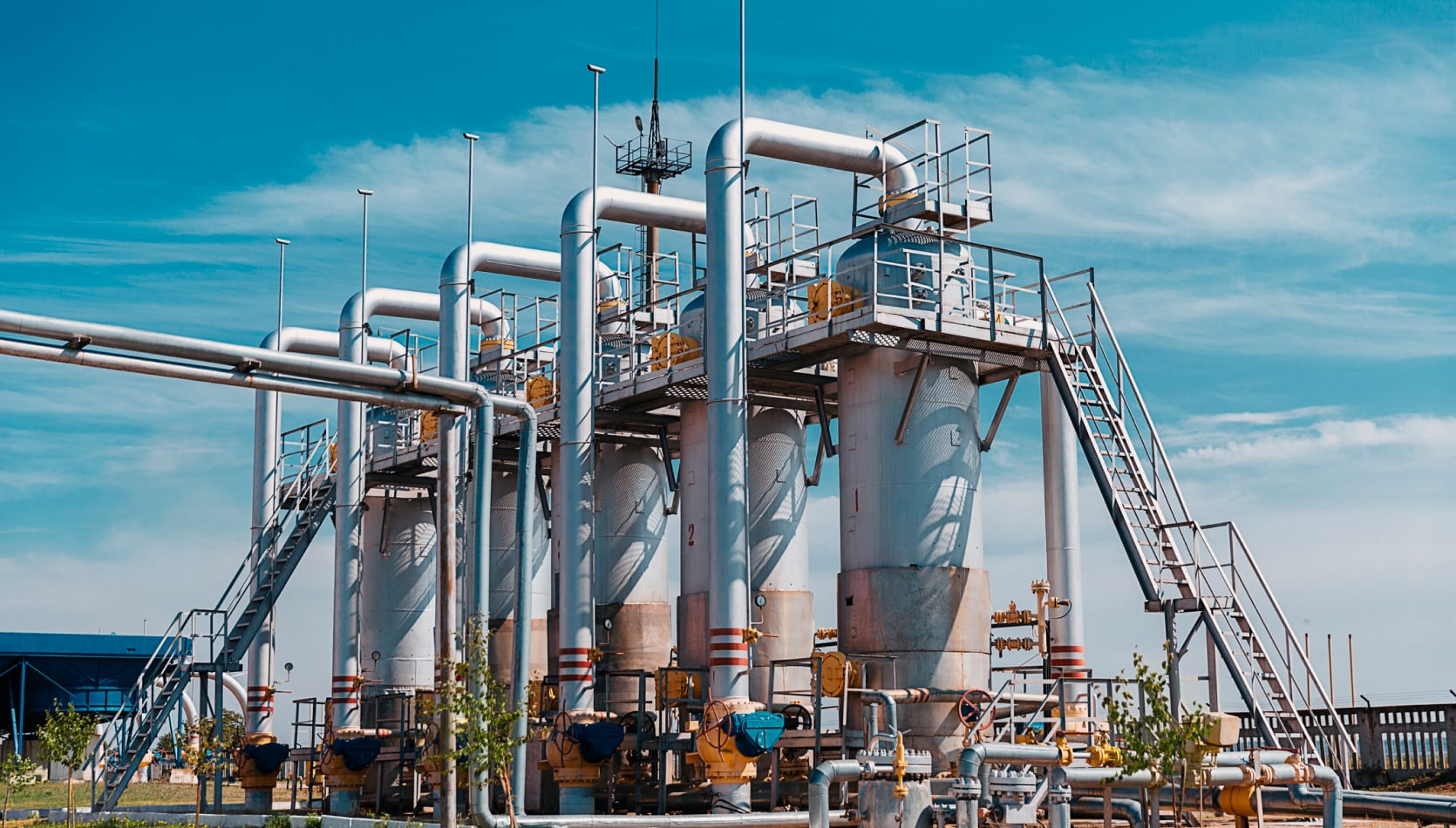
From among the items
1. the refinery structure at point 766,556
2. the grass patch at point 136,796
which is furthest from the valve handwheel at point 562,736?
the grass patch at point 136,796

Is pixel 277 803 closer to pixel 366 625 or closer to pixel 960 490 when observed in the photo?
pixel 366 625

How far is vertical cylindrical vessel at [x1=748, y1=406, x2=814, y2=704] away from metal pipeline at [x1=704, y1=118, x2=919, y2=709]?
5.17m

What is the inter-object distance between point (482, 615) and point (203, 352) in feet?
17.3

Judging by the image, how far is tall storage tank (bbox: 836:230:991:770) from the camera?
29.4 metres

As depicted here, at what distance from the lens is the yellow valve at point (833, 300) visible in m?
30.5

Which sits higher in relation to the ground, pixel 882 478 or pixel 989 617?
pixel 882 478

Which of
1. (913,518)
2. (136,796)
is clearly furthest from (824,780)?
(136,796)

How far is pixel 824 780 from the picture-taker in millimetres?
23500

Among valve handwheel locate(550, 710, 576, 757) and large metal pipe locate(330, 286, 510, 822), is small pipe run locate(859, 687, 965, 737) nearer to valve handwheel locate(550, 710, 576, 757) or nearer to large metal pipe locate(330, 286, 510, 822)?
valve handwheel locate(550, 710, 576, 757)

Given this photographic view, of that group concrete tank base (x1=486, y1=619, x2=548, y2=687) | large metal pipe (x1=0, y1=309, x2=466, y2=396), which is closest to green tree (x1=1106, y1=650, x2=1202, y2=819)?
large metal pipe (x1=0, y1=309, x2=466, y2=396)

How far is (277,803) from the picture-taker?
4469 centimetres

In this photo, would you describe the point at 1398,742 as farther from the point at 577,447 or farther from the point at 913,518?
the point at 577,447

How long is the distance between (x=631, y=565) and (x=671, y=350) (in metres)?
6.07

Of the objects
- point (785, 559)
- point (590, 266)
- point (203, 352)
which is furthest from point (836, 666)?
point (203, 352)
